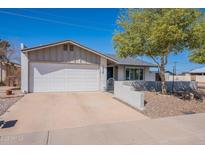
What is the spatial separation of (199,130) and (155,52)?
578cm

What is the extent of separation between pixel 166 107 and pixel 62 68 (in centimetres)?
816

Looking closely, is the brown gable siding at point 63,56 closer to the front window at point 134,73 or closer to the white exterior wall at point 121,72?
the white exterior wall at point 121,72

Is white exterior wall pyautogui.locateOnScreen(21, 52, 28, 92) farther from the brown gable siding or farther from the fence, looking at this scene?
the fence

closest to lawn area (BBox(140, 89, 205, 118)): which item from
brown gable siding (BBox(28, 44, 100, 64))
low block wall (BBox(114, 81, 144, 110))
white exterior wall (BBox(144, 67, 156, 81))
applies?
low block wall (BBox(114, 81, 144, 110))

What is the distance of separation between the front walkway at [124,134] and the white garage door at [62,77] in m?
8.33

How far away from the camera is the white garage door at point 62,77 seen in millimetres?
12742

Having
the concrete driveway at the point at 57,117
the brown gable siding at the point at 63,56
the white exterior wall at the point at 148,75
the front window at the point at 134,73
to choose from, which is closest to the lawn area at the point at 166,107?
the concrete driveway at the point at 57,117

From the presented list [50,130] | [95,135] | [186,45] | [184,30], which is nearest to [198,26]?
[184,30]

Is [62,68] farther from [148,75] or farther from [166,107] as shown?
[148,75]

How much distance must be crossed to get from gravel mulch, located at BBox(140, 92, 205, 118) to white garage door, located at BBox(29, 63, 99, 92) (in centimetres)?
549

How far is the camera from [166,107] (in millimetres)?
8516

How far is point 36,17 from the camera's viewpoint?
560 inches

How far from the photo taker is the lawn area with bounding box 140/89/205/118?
24.9 feet
